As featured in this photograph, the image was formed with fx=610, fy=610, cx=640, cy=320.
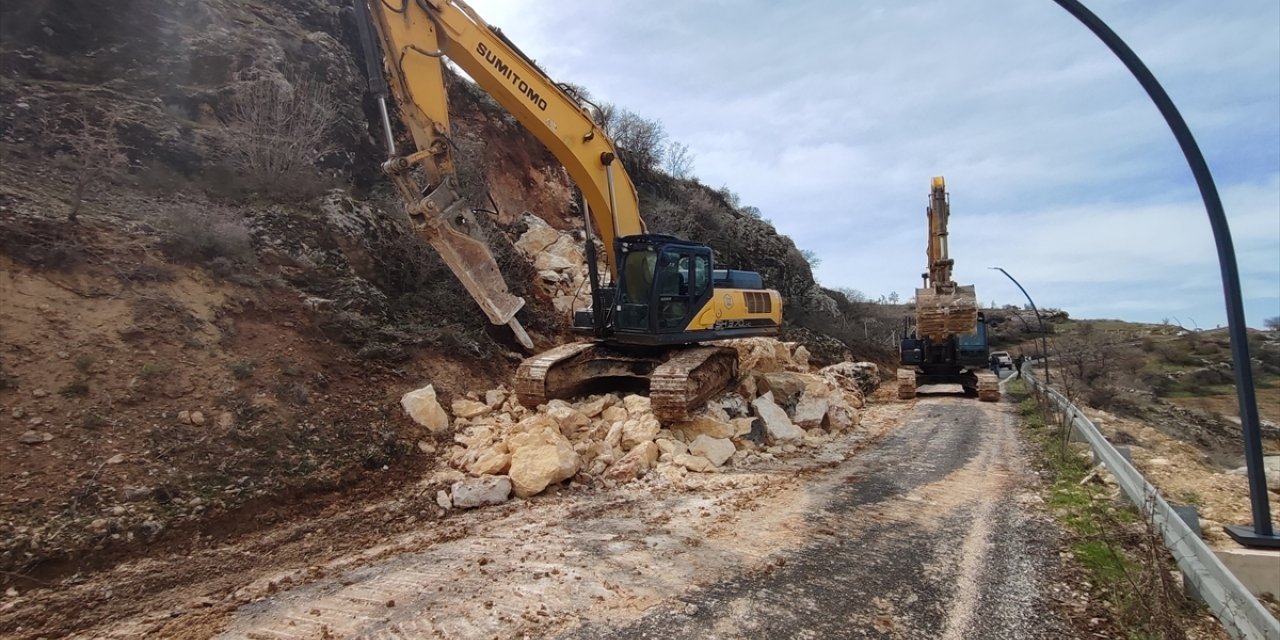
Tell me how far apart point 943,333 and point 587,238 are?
9799 mm

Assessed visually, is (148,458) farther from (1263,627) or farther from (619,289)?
(1263,627)

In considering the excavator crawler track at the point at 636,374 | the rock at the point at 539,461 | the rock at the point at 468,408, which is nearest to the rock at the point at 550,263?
the excavator crawler track at the point at 636,374

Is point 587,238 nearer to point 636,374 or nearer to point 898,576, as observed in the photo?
point 636,374

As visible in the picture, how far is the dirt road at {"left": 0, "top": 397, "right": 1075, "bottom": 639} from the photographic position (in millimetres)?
3723

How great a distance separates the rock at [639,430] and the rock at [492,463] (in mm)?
1638

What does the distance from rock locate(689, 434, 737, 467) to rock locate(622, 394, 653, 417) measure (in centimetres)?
81

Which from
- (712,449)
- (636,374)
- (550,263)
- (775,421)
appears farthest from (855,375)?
(712,449)

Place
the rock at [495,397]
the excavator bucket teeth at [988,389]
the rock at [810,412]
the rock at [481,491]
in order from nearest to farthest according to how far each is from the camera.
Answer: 1. the rock at [481,491]
2. the rock at [495,397]
3. the rock at [810,412]
4. the excavator bucket teeth at [988,389]

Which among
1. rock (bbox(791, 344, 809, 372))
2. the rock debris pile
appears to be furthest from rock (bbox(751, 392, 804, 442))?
rock (bbox(791, 344, 809, 372))

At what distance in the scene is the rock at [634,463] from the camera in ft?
23.7

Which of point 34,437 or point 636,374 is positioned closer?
point 34,437

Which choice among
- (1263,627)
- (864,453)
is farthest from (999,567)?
(864,453)

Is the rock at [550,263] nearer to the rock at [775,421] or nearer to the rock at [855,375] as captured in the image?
the rock at [855,375]

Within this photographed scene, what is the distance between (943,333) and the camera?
49.0 feet
